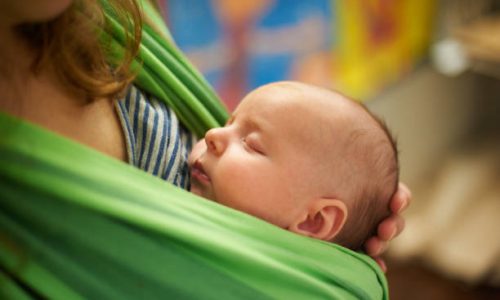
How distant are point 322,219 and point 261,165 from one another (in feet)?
0.32

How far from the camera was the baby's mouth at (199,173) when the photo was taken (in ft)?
2.39

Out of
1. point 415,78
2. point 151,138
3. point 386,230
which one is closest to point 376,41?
point 415,78

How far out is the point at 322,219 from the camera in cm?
73

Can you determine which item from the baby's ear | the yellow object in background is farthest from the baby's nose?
the yellow object in background

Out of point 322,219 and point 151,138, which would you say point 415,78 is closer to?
point 322,219

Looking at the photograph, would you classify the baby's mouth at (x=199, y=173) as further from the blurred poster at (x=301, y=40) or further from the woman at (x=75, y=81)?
the blurred poster at (x=301, y=40)

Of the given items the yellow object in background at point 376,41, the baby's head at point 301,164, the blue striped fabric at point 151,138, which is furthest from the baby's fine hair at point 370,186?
the yellow object in background at point 376,41

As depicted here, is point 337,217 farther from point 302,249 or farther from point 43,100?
point 43,100

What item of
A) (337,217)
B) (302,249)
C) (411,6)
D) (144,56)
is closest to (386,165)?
(337,217)

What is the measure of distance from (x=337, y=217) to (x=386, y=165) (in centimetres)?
10

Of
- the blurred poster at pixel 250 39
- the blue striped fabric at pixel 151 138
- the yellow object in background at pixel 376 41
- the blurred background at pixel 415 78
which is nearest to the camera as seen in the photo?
the blue striped fabric at pixel 151 138

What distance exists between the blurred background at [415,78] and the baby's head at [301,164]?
84 cm

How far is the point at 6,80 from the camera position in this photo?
0.54m

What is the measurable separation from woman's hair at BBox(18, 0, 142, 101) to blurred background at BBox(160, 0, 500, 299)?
0.88m
